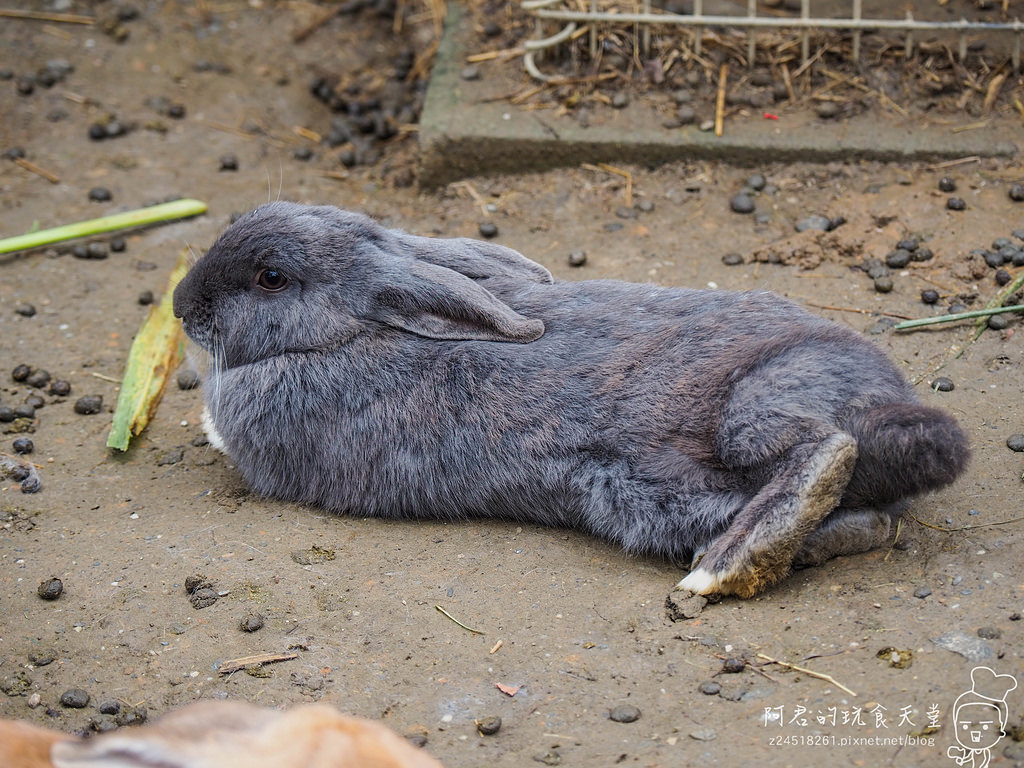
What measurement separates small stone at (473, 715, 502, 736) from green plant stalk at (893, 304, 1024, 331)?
2.99m

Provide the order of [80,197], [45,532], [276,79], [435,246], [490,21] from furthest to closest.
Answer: [276,79]
[490,21]
[80,197]
[435,246]
[45,532]

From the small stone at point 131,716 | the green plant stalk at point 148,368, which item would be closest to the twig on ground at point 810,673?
the small stone at point 131,716

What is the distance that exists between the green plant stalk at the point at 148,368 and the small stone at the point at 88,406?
11 cm

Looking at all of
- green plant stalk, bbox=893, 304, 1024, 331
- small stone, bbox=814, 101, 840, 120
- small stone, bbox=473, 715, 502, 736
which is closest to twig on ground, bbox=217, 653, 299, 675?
small stone, bbox=473, 715, 502, 736

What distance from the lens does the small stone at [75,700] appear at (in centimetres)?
341

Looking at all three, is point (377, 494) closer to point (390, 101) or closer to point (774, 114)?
point (774, 114)

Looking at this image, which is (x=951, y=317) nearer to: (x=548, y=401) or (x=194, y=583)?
(x=548, y=401)

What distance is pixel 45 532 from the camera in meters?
4.30

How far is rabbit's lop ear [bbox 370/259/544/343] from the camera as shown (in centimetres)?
425

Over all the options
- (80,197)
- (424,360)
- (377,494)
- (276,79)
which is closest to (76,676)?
(377,494)

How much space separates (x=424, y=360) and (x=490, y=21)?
12.6ft

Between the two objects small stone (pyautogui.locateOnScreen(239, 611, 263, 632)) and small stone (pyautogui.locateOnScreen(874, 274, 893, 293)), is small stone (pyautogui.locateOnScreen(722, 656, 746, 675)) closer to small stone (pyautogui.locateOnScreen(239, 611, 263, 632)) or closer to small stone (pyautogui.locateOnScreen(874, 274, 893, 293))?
small stone (pyautogui.locateOnScreen(239, 611, 263, 632))

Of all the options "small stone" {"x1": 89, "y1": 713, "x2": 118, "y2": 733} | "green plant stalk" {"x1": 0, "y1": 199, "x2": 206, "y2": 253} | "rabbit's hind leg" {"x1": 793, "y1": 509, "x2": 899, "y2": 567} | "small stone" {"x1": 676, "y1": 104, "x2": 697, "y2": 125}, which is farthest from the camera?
"small stone" {"x1": 676, "y1": 104, "x2": 697, "y2": 125}

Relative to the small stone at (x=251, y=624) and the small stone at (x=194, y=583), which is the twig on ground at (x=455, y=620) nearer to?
the small stone at (x=251, y=624)
